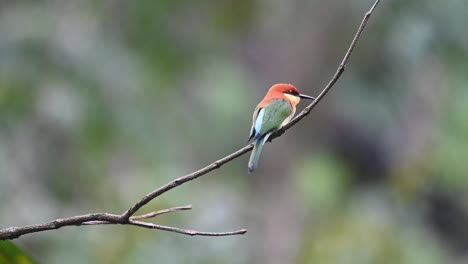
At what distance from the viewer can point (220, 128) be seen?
35.5ft

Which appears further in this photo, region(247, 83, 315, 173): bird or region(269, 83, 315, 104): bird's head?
region(269, 83, 315, 104): bird's head

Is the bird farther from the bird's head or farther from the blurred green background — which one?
the blurred green background

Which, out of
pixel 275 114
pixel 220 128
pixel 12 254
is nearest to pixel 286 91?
pixel 275 114

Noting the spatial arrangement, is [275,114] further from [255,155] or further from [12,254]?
[12,254]

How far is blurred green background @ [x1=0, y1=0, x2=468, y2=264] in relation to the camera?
711 cm

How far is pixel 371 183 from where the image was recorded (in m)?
11.6

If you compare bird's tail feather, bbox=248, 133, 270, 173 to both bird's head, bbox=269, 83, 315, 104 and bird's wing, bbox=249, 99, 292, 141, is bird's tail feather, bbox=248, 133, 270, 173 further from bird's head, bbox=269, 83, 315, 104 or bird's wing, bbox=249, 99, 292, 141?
bird's head, bbox=269, 83, 315, 104

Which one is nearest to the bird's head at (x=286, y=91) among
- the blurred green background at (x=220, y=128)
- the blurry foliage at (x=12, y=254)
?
the blurry foliage at (x=12, y=254)

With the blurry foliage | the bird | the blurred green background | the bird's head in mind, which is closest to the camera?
the blurry foliage

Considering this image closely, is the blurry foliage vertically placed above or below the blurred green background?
above

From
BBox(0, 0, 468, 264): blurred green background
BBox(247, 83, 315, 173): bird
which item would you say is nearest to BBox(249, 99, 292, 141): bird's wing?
BBox(247, 83, 315, 173): bird

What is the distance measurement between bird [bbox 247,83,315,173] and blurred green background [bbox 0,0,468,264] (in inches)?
137

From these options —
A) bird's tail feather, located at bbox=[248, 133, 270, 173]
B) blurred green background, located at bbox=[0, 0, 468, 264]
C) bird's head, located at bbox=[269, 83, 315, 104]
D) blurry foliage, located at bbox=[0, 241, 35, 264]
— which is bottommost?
blurred green background, located at bbox=[0, 0, 468, 264]

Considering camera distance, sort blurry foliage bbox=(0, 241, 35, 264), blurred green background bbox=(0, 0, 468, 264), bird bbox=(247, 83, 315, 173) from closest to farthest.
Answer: blurry foliage bbox=(0, 241, 35, 264), bird bbox=(247, 83, 315, 173), blurred green background bbox=(0, 0, 468, 264)
